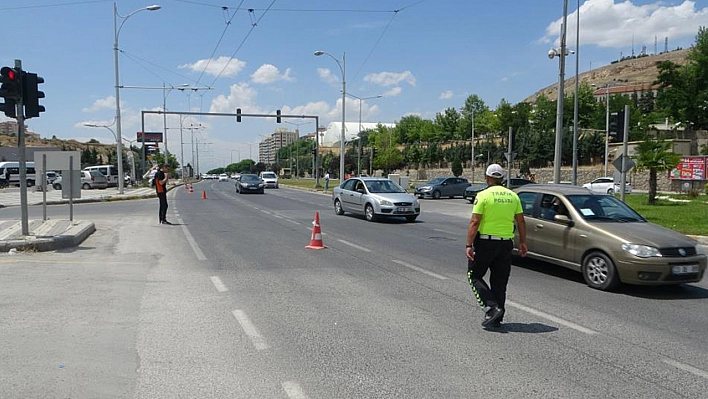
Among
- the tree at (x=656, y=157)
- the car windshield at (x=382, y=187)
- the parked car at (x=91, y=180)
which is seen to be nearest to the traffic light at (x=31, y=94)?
the car windshield at (x=382, y=187)

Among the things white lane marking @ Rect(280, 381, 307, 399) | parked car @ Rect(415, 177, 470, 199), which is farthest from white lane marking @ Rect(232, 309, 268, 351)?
parked car @ Rect(415, 177, 470, 199)

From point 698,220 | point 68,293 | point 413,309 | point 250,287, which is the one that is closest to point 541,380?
point 413,309

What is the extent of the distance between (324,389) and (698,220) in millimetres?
19095

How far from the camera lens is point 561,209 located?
369 inches

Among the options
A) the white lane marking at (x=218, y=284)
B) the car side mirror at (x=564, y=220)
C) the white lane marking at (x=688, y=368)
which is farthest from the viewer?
the car side mirror at (x=564, y=220)

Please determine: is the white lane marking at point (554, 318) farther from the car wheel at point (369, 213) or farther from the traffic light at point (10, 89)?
the car wheel at point (369, 213)

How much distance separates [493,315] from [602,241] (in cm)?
326

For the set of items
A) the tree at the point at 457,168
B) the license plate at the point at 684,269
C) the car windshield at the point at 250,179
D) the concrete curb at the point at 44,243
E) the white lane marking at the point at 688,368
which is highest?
the tree at the point at 457,168

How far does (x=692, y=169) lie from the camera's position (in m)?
44.2

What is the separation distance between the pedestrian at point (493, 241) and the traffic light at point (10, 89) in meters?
10.2

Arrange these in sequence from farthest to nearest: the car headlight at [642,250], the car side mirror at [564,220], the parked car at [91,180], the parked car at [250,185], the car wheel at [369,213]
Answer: the parked car at [91,180] → the parked car at [250,185] → the car wheel at [369,213] → the car side mirror at [564,220] → the car headlight at [642,250]

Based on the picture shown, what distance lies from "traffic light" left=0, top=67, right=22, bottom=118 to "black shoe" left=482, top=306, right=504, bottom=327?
10.5m

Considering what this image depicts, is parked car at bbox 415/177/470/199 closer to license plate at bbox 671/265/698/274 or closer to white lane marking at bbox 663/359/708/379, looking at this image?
license plate at bbox 671/265/698/274

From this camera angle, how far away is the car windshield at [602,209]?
911 centimetres
